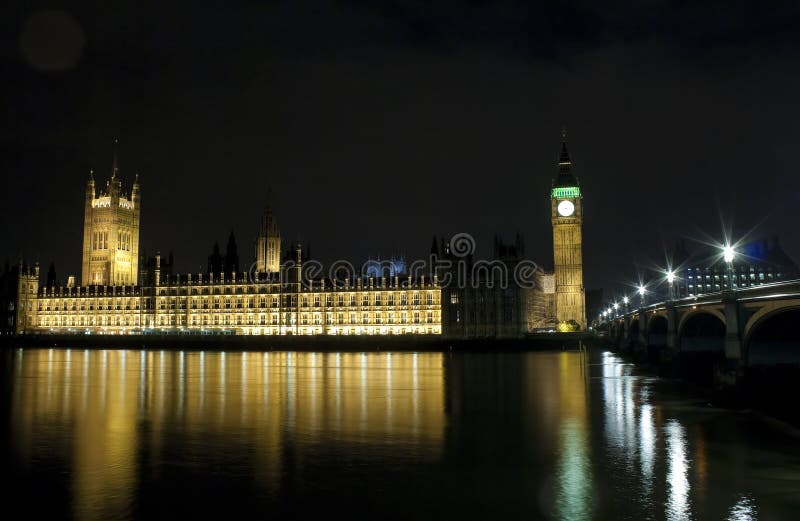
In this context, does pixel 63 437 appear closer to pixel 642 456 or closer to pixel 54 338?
pixel 642 456

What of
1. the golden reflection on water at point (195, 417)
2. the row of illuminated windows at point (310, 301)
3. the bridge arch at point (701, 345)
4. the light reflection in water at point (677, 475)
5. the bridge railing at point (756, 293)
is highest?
the row of illuminated windows at point (310, 301)

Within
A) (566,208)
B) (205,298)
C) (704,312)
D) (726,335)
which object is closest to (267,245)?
(205,298)

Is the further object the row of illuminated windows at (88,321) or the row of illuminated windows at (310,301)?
the row of illuminated windows at (88,321)

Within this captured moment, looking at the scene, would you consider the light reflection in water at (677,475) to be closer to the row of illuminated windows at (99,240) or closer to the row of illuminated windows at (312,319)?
the row of illuminated windows at (312,319)

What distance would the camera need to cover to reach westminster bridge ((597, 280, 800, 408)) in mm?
37562

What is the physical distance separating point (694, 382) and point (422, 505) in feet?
124

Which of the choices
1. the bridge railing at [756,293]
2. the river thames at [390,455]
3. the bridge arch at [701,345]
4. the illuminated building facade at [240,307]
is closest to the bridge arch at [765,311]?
the bridge railing at [756,293]

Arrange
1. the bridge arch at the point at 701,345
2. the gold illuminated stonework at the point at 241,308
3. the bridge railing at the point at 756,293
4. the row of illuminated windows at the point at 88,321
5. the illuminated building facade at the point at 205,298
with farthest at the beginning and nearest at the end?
the row of illuminated windows at the point at 88,321, the illuminated building facade at the point at 205,298, the gold illuminated stonework at the point at 241,308, the bridge arch at the point at 701,345, the bridge railing at the point at 756,293

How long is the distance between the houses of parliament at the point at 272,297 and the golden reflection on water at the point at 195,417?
67.3 metres

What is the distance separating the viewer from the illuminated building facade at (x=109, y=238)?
152375mm

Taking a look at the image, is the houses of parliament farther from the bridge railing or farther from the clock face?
the bridge railing

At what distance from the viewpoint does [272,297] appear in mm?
130000

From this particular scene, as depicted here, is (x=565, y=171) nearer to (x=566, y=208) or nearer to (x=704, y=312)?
(x=566, y=208)

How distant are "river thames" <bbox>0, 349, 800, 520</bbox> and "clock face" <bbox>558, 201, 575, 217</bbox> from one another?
8947 centimetres
